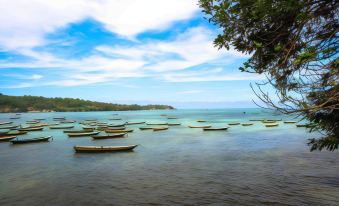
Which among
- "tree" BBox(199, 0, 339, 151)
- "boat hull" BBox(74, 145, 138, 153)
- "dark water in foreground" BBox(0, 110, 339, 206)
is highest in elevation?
"tree" BBox(199, 0, 339, 151)

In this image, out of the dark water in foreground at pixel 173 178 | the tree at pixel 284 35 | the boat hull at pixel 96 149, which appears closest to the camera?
the tree at pixel 284 35

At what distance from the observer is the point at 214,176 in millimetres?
19531

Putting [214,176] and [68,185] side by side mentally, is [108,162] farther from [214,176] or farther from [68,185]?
[214,176]

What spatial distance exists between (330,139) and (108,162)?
65.4ft

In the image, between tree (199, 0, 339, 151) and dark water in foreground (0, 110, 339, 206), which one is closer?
tree (199, 0, 339, 151)

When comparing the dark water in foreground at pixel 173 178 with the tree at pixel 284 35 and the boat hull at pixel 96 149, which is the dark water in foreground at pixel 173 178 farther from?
the tree at pixel 284 35

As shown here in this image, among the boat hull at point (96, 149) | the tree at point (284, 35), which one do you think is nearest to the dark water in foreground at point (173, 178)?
the boat hull at point (96, 149)

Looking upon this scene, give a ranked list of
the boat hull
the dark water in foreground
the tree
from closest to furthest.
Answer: the tree
the dark water in foreground
the boat hull

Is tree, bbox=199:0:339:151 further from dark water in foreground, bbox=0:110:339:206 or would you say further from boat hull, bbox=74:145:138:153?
boat hull, bbox=74:145:138:153

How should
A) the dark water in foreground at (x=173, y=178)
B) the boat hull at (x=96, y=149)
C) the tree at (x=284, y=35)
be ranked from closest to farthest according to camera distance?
1. the tree at (x=284, y=35)
2. the dark water in foreground at (x=173, y=178)
3. the boat hull at (x=96, y=149)

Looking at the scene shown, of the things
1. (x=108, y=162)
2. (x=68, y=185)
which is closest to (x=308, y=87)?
(x=68, y=185)

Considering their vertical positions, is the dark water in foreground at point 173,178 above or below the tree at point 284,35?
below

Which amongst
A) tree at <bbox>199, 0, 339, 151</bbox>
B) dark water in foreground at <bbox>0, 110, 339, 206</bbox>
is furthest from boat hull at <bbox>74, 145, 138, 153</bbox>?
tree at <bbox>199, 0, 339, 151</bbox>

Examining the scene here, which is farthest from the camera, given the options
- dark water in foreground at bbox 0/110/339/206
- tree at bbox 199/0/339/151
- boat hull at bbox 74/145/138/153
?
boat hull at bbox 74/145/138/153
